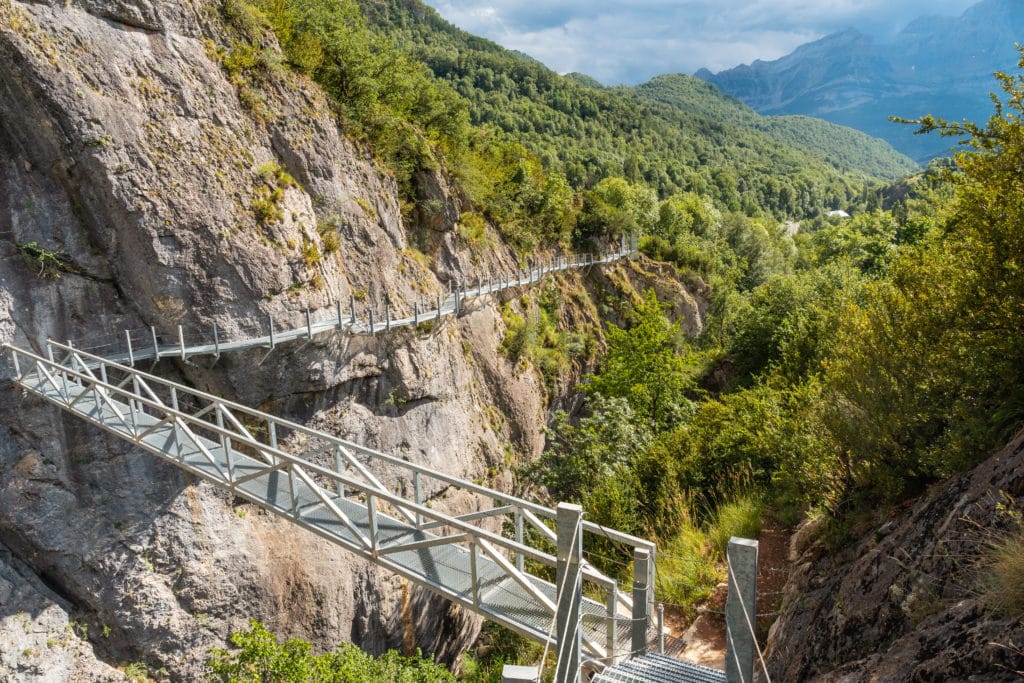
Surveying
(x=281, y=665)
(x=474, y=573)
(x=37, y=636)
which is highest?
(x=474, y=573)

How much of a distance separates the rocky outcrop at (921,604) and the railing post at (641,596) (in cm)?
135

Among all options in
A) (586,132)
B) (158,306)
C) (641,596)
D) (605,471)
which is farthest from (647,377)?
(586,132)

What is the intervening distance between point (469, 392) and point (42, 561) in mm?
10974

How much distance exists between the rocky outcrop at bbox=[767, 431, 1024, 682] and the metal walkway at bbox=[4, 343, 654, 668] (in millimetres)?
1582

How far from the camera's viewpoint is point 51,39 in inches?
385

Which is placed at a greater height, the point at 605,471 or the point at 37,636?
the point at 605,471

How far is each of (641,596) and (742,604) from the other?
3.69ft

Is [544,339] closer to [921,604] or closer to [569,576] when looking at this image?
[569,576]

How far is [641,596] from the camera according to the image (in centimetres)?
471

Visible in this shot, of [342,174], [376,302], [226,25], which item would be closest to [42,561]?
[376,302]

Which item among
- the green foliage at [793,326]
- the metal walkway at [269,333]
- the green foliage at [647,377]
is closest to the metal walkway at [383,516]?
the metal walkway at [269,333]

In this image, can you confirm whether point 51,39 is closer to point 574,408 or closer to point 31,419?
point 31,419

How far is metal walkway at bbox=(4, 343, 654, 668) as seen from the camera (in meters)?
5.42

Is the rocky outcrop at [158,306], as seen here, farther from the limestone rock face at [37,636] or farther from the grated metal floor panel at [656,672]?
the grated metal floor panel at [656,672]
